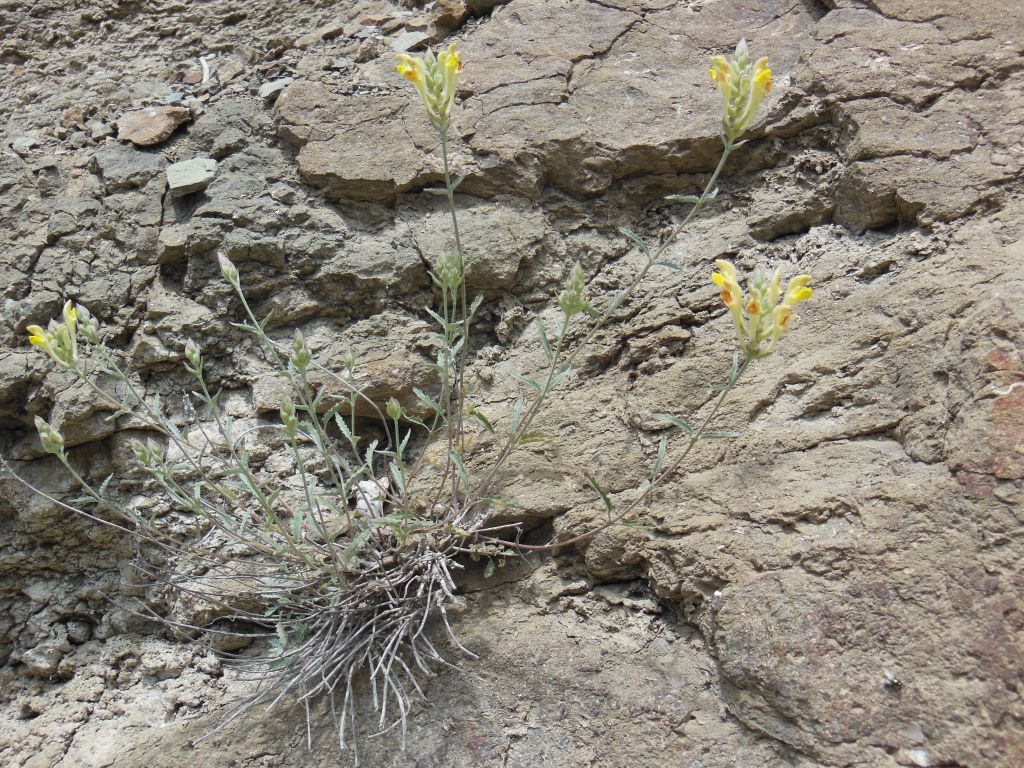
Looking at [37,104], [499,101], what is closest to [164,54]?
[37,104]

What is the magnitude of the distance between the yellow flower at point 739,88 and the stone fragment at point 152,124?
2.30m

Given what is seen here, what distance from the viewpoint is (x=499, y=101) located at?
10.1ft

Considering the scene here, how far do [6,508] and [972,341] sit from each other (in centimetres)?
300

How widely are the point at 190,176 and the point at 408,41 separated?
1064 millimetres

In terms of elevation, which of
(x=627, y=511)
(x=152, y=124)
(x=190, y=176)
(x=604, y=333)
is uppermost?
(x=152, y=124)

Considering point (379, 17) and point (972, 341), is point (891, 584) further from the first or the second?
point (379, 17)

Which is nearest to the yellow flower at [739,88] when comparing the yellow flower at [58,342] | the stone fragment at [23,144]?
the yellow flower at [58,342]

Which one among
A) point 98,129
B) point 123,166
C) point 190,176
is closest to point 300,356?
point 190,176

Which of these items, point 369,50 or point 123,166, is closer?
point 123,166

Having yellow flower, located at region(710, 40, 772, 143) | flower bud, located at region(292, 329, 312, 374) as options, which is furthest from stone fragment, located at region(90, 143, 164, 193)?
yellow flower, located at region(710, 40, 772, 143)

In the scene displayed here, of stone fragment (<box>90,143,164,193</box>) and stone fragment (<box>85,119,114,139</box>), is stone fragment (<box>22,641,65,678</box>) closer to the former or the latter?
stone fragment (<box>90,143,164,193</box>)

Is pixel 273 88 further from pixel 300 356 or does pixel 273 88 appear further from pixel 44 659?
pixel 44 659

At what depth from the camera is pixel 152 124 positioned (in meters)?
3.31

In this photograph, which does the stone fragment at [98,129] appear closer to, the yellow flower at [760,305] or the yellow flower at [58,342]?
the yellow flower at [58,342]
